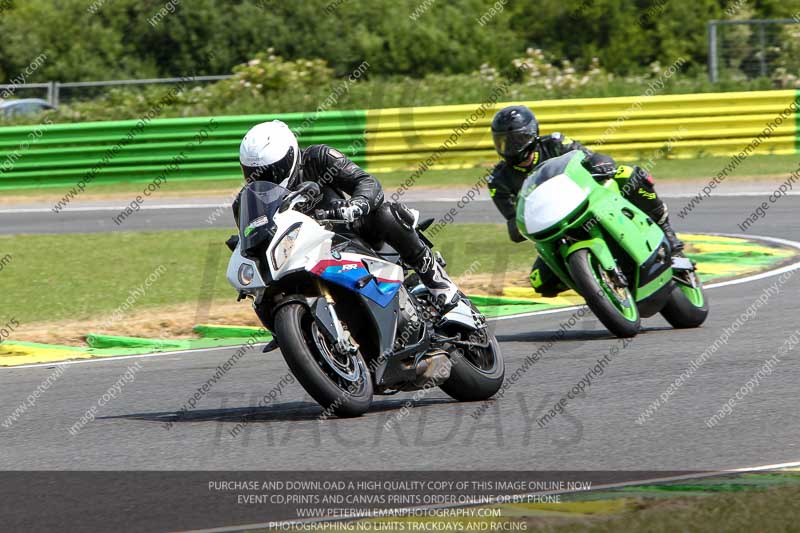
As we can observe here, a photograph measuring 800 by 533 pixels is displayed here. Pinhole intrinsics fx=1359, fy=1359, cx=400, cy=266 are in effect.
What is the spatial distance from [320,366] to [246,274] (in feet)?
1.82

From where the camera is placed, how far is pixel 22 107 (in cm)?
2722

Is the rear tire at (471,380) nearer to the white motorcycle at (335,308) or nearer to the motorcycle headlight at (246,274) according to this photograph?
the white motorcycle at (335,308)

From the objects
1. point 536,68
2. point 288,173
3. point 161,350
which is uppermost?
point 288,173

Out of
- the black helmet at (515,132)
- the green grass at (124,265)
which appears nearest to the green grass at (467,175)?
the green grass at (124,265)

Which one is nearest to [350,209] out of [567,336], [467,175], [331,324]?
[331,324]

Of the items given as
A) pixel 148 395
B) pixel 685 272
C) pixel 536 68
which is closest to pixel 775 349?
pixel 685 272

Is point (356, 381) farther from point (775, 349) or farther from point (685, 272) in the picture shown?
point (685, 272)

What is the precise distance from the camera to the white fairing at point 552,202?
879cm

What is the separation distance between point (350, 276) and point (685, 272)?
371 cm

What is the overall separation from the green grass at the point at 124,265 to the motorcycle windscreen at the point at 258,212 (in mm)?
5459

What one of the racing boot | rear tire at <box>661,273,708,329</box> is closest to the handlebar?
the racing boot

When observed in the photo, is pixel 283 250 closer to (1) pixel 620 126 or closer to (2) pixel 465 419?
(2) pixel 465 419

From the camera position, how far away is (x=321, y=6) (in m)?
38.5

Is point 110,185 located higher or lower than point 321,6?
higher
